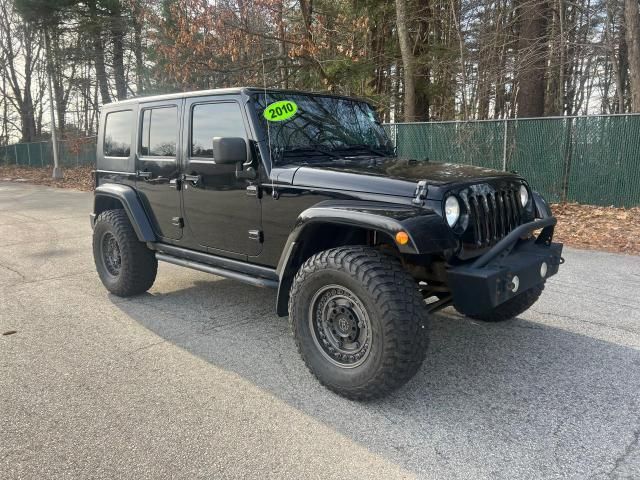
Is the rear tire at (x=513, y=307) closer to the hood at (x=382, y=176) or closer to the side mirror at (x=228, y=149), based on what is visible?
the hood at (x=382, y=176)

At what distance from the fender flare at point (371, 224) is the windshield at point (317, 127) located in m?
0.70

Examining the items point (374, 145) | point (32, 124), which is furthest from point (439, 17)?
point (32, 124)

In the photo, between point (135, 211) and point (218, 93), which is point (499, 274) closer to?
point (218, 93)

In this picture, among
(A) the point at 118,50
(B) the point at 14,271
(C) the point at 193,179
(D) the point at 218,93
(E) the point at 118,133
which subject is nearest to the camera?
(D) the point at 218,93

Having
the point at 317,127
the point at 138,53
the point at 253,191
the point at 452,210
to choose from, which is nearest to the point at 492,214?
the point at 452,210

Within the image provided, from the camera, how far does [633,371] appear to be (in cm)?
354

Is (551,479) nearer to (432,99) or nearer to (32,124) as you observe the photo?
(432,99)

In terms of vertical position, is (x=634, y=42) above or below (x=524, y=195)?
above

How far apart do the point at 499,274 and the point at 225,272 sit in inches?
87.7

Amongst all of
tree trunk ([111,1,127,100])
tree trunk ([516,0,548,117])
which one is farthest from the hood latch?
tree trunk ([111,1,127,100])

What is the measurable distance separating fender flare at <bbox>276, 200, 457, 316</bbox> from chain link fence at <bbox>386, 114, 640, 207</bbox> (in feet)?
20.5

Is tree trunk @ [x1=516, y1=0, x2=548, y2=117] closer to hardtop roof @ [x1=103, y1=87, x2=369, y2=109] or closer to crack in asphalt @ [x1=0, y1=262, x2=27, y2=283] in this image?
hardtop roof @ [x1=103, y1=87, x2=369, y2=109]

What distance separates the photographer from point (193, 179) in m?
4.43

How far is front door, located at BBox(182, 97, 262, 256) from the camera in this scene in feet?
13.2
